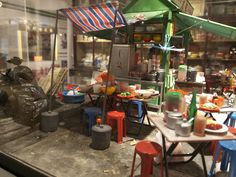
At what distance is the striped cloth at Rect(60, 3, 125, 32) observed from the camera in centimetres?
256

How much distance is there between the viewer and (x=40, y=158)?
246 centimetres

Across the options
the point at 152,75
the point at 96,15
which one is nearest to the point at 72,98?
the point at 152,75

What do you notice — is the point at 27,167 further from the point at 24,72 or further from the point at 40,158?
the point at 24,72

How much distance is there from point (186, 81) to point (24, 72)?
3377 millimetres

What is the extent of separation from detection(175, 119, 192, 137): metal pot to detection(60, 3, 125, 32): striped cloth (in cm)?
163

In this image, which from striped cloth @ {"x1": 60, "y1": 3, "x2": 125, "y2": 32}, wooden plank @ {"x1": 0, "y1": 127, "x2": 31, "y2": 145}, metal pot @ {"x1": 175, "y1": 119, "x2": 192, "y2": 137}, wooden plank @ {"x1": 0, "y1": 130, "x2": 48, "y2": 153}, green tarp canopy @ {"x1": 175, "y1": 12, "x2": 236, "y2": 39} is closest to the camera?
metal pot @ {"x1": 175, "y1": 119, "x2": 192, "y2": 137}

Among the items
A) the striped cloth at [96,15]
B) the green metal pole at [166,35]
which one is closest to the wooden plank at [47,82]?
the striped cloth at [96,15]

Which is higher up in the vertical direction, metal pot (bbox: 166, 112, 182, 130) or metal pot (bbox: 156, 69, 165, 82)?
metal pot (bbox: 156, 69, 165, 82)

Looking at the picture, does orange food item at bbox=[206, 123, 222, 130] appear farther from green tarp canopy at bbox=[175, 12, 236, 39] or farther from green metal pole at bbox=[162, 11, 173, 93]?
green tarp canopy at bbox=[175, 12, 236, 39]

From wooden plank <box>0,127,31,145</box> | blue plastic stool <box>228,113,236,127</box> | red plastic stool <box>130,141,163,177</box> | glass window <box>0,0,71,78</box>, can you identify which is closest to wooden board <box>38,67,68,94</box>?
glass window <box>0,0,71,78</box>

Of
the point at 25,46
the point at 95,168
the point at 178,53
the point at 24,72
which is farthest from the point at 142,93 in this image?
the point at 25,46

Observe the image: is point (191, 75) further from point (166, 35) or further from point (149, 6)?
point (149, 6)

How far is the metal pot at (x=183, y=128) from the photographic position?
1650mm

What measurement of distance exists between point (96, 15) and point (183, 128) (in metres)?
1.97
